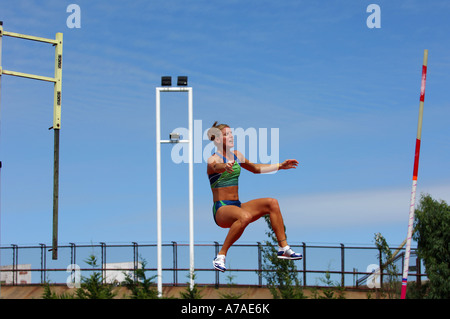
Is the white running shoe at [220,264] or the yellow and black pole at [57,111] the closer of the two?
the white running shoe at [220,264]

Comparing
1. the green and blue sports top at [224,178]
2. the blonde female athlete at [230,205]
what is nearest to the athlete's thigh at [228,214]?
the blonde female athlete at [230,205]

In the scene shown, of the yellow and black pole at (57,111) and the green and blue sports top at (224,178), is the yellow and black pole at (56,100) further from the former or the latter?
the green and blue sports top at (224,178)

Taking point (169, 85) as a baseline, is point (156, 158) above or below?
below

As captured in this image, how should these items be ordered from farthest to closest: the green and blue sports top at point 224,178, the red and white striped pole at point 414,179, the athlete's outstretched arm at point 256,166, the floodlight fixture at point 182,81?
1. the floodlight fixture at point 182,81
2. the red and white striped pole at point 414,179
3. the athlete's outstretched arm at point 256,166
4. the green and blue sports top at point 224,178

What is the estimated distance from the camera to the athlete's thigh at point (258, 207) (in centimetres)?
1195

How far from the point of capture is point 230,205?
1202 centimetres

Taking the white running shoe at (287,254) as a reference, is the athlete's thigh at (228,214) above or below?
above

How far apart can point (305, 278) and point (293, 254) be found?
52.8 feet

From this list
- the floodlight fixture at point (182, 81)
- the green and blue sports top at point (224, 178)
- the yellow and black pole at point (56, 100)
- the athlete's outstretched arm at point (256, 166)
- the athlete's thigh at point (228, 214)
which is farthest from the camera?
the floodlight fixture at point (182, 81)

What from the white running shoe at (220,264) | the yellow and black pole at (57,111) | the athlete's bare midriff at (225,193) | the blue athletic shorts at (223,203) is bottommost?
the white running shoe at (220,264)
